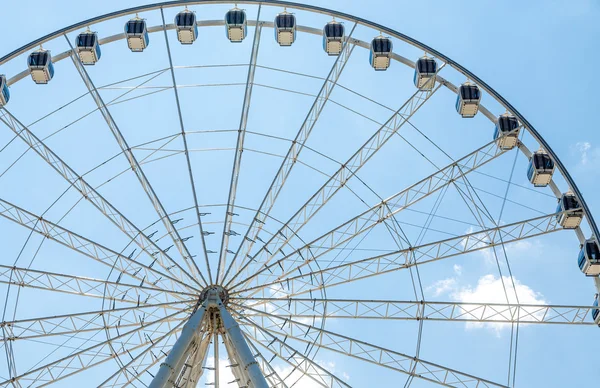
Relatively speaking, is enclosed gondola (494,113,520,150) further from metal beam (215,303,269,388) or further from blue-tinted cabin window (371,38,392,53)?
metal beam (215,303,269,388)

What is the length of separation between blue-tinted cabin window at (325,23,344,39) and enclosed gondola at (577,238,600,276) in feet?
41.6

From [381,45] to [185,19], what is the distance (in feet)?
26.9

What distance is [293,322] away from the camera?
25562 millimetres

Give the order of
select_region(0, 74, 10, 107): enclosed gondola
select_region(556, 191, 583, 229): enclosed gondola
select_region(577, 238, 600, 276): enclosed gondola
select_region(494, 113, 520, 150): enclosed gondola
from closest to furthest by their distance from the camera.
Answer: select_region(577, 238, 600, 276): enclosed gondola < select_region(556, 191, 583, 229): enclosed gondola < select_region(494, 113, 520, 150): enclosed gondola < select_region(0, 74, 10, 107): enclosed gondola

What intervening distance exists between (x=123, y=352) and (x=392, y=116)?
13055mm

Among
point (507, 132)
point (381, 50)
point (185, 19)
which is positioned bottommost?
point (507, 132)

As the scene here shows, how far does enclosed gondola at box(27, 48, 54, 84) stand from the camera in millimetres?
31156

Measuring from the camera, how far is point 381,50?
31.6m

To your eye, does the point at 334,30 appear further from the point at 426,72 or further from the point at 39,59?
the point at 39,59

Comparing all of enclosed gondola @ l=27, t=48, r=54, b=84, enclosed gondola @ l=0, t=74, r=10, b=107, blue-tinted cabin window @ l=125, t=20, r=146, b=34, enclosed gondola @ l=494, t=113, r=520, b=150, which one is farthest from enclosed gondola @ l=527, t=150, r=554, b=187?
enclosed gondola @ l=0, t=74, r=10, b=107

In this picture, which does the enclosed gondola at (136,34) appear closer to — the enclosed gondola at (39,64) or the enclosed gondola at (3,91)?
the enclosed gondola at (39,64)

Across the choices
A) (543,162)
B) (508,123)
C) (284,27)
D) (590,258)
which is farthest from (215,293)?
(543,162)

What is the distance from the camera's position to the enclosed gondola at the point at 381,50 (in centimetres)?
3161

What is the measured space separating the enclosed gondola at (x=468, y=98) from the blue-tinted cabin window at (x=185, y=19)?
11.4m
